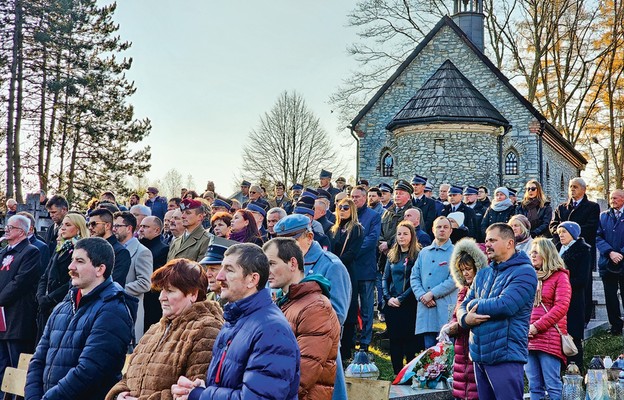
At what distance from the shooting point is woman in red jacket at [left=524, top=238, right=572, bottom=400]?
745cm

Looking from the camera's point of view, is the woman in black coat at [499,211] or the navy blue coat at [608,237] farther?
the woman in black coat at [499,211]

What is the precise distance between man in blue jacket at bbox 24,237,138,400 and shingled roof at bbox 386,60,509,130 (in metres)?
21.4

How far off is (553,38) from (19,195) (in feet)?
83.4


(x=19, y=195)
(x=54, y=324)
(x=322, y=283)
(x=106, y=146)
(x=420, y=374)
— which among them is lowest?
(x=420, y=374)

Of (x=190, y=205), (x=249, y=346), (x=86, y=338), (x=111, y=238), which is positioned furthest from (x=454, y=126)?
(x=249, y=346)

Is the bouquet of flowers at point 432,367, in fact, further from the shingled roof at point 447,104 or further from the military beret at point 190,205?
the shingled roof at point 447,104

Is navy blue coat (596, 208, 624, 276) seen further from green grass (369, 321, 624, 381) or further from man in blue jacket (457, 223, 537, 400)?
man in blue jacket (457, 223, 537, 400)

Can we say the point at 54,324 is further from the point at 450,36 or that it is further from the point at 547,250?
the point at 450,36

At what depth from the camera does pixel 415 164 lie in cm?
2581

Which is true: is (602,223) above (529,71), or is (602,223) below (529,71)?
below

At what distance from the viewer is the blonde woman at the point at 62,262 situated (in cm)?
745

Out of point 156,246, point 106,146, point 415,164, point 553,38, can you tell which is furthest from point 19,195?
point 553,38

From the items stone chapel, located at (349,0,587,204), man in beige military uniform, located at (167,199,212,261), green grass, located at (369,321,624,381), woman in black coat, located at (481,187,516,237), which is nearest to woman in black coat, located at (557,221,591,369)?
green grass, located at (369,321,624,381)

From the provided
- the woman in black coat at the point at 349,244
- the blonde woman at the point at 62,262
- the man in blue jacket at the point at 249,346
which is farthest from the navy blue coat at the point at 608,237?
the man in blue jacket at the point at 249,346
